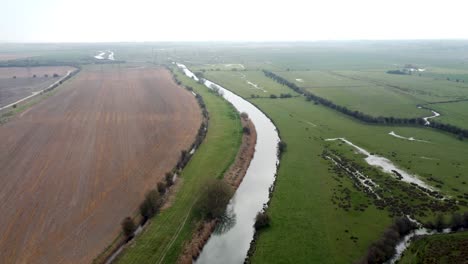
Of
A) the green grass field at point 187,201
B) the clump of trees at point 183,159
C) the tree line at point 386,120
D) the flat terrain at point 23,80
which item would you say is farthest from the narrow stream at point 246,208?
the flat terrain at point 23,80

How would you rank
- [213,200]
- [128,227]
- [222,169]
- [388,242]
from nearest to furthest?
[388,242] < [128,227] < [213,200] < [222,169]

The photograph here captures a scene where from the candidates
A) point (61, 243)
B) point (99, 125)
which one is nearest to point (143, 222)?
point (61, 243)

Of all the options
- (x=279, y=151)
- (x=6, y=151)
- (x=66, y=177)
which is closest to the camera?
(x=66, y=177)

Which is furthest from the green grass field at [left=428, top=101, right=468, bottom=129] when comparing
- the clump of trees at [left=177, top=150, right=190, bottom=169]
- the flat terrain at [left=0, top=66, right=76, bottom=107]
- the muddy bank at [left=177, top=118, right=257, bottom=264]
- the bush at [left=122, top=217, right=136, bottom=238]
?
the flat terrain at [left=0, top=66, right=76, bottom=107]

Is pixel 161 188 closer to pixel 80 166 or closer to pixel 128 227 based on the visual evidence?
pixel 128 227

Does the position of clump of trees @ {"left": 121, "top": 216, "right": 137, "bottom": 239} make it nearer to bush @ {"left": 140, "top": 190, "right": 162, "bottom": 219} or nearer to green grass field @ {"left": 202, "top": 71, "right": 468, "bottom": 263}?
bush @ {"left": 140, "top": 190, "right": 162, "bottom": 219}

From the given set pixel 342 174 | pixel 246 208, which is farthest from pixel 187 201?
pixel 342 174

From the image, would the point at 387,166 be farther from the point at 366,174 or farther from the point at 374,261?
the point at 374,261
